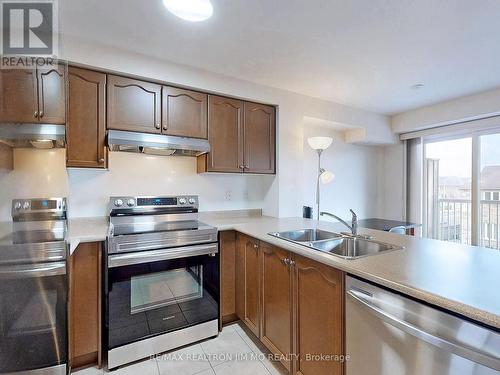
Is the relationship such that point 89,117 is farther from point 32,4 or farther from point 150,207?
point 150,207

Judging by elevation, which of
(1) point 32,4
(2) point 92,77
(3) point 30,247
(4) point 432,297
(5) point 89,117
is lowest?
(4) point 432,297

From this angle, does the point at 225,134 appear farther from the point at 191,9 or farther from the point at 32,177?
the point at 32,177

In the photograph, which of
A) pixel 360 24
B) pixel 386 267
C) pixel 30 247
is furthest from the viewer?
pixel 360 24

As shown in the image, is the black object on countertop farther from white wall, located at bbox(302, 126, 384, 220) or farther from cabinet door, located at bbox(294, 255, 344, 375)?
cabinet door, located at bbox(294, 255, 344, 375)

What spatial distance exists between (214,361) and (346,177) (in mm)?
2846

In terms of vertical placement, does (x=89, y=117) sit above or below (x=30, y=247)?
above

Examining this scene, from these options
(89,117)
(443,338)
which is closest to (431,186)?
(443,338)

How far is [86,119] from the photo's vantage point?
1868 millimetres

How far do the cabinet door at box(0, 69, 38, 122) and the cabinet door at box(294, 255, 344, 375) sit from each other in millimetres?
1352

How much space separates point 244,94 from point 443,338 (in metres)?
2.25

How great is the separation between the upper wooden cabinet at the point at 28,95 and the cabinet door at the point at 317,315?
1.36 meters

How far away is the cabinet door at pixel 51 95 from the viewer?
41.3 inches

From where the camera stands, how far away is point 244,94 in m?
2.44

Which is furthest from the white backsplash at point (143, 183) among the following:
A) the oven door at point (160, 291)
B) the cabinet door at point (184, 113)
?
the oven door at point (160, 291)
